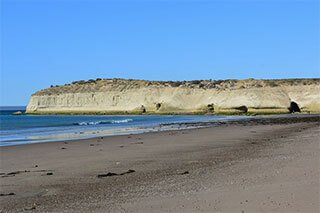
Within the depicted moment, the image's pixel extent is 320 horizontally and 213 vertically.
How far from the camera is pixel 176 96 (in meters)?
97.9

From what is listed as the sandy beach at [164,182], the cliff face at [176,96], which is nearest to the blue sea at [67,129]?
the sandy beach at [164,182]

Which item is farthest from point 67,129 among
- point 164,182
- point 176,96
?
point 176,96

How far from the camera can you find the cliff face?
86.4m

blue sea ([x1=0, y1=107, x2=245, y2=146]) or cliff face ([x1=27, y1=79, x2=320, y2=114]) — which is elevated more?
cliff face ([x1=27, y1=79, x2=320, y2=114])

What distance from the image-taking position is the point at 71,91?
406 feet

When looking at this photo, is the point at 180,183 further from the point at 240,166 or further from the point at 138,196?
the point at 240,166

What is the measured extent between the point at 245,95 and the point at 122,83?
43773mm

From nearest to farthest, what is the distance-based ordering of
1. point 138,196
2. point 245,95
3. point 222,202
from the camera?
point 222,202 → point 138,196 → point 245,95

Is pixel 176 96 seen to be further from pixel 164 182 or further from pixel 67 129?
pixel 164 182

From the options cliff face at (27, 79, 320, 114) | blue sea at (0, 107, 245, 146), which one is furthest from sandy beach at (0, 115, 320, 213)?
cliff face at (27, 79, 320, 114)

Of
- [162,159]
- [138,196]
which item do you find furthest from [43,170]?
[138,196]

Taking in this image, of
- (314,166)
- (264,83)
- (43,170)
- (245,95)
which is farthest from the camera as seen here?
(264,83)

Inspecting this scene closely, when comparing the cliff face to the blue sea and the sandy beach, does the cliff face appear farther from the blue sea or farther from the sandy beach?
the sandy beach

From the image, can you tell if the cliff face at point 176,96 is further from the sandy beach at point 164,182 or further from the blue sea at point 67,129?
the sandy beach at point 164,182
